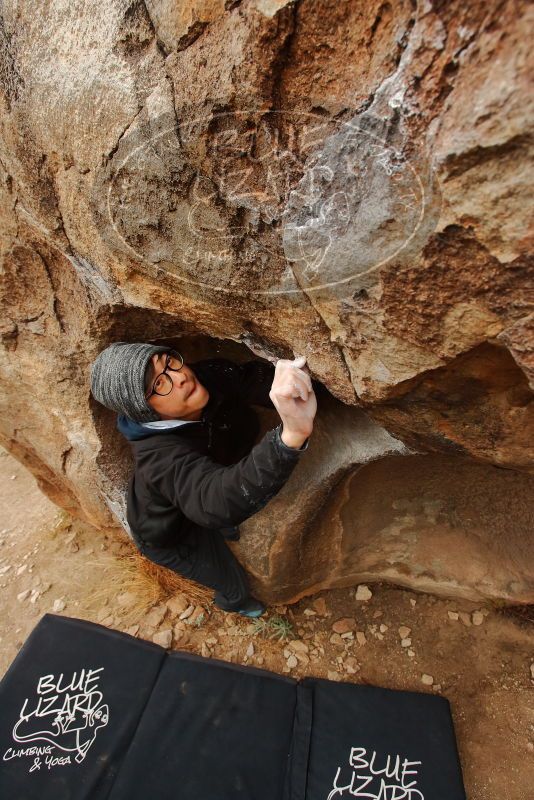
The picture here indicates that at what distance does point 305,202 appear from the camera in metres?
0.97

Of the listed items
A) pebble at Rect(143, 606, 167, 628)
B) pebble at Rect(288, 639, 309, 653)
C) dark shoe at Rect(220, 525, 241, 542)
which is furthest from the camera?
pebble at Rect(143, 606, 167, 628)

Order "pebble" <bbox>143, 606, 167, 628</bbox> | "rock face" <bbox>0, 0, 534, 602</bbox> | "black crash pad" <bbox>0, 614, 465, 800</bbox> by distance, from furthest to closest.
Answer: "pebble" <bbox>143, 606, 167, 628</bbox> → "black crash pad" <bbox>0, 614, 465, 800</bbox> → "rock face" <bbox>0, 0, 534, 602</bbox>

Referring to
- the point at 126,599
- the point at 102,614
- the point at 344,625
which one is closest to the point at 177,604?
the point at 126,599

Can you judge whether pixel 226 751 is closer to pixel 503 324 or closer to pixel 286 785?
pixel 286 785

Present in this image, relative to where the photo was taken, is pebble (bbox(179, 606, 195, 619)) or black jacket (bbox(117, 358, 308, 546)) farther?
pebble (bbox(179, 606, 195, 619))

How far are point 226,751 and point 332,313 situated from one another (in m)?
1.68

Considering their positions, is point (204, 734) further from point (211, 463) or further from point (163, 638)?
point (211, 463)

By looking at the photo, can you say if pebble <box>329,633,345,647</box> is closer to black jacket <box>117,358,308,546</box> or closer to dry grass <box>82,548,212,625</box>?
dry grass <box>82,548,212,625</box>

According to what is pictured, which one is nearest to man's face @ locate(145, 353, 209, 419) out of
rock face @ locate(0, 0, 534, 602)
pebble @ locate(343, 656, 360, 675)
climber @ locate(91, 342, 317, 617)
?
climber @ locate(91, 342, 317, 617)

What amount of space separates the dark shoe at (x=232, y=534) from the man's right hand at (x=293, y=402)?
830mm

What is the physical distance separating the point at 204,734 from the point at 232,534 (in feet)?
2.46

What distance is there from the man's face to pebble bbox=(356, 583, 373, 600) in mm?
1246

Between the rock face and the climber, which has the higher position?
the rock face

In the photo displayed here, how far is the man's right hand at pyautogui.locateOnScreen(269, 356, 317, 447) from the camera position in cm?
114
